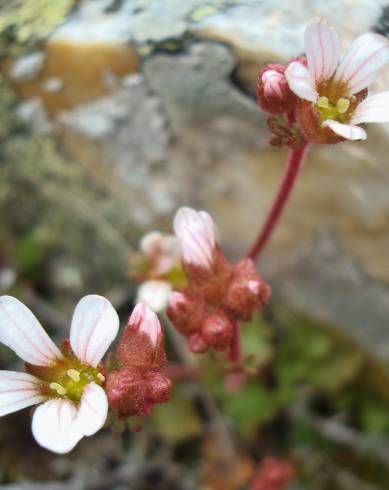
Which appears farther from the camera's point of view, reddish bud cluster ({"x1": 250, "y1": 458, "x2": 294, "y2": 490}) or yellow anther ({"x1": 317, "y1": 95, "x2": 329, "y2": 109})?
reddish bud cluster ({"x1": 250, "y1": 458, "x2": 294, "y2": 490})

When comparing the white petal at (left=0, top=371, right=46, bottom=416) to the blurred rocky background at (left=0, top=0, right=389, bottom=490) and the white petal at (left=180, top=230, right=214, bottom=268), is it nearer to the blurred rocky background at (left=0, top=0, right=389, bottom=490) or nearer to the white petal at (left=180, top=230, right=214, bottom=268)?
the white petal at (left=180, top=230, right=214, bottom=268)

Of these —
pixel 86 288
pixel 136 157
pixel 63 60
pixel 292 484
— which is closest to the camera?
pixel 63 60

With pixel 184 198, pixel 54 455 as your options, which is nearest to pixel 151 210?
pixel 184 198

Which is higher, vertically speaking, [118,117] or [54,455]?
[118,117]

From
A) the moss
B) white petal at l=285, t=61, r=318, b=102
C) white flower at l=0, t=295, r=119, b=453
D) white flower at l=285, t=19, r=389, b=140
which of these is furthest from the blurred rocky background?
white flower at l=0, t=295, r=119, b=453

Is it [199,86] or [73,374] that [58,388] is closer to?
[73,374]

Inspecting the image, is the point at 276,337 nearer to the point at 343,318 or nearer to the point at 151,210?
the point at 343,318
